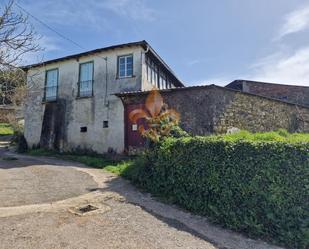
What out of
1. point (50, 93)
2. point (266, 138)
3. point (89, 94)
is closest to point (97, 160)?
point (89, 94)

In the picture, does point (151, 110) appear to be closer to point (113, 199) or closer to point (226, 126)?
point (226, 126)

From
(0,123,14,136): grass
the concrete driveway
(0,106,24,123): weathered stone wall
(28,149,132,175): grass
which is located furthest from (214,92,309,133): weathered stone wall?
(0,123,14,136): grass

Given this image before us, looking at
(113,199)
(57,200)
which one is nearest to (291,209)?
(113,199)

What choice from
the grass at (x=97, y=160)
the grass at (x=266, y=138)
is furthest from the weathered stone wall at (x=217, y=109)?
the grass at (x=266, y=138)

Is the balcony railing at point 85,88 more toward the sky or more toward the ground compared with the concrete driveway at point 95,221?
more toward the sky

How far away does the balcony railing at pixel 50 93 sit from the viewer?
17892 millimetres

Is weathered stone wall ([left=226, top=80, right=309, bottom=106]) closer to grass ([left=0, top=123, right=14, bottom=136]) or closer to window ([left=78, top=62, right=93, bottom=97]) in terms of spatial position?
window ([left=78, top=62, right=93, bottom=97])

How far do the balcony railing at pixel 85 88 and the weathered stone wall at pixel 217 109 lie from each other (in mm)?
3002

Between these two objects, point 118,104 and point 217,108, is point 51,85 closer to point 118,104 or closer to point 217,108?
point 118,104

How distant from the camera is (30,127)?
18703 mm

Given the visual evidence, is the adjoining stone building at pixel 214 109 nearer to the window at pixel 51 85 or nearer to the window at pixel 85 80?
the window at pixel 85 80

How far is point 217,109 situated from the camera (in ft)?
39.5

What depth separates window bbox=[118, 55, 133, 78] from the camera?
1541 cm

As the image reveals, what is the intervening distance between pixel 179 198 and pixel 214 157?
150 centimetres
